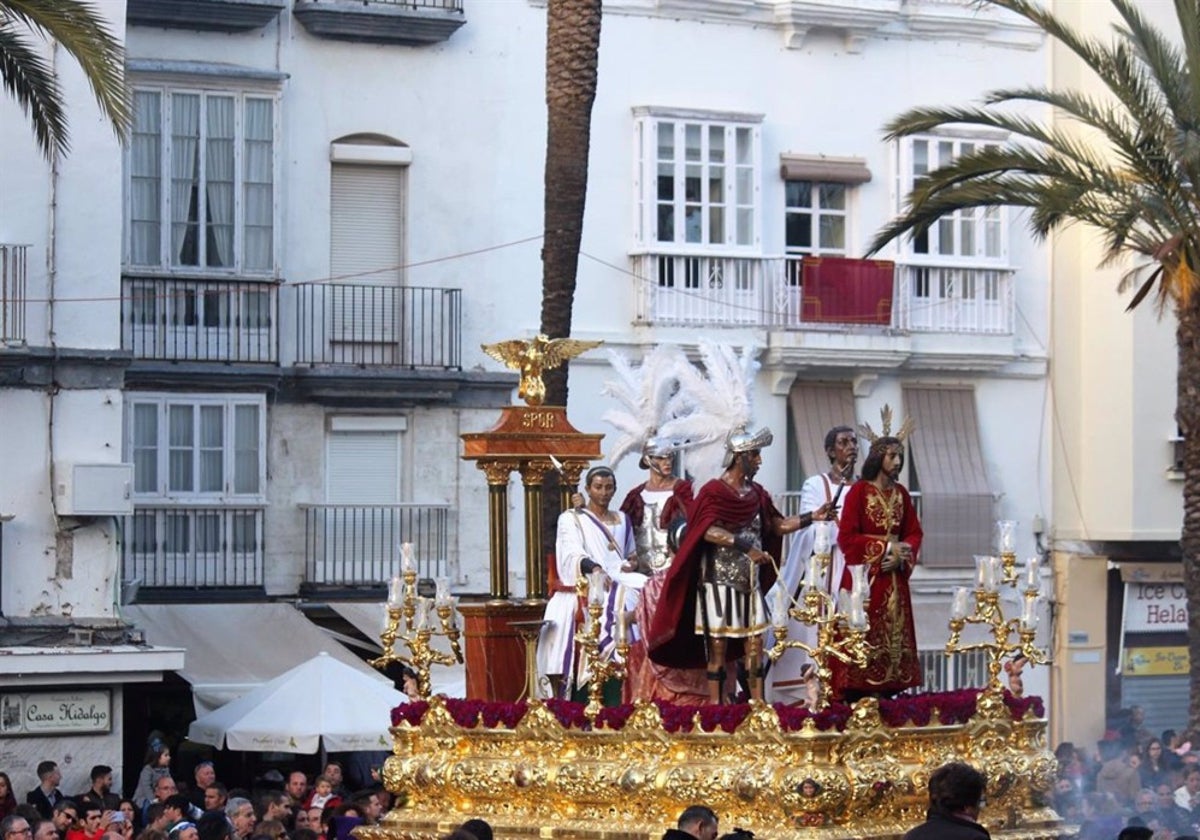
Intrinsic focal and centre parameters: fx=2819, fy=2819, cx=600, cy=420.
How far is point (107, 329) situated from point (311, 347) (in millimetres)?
3651

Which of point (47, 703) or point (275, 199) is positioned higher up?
point (275, 199)

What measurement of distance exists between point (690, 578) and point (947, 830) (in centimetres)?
430

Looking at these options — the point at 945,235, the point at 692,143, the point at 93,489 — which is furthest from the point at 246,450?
the point at 945,235

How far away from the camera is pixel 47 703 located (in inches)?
981

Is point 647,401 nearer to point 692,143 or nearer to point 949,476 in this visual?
point 692,143

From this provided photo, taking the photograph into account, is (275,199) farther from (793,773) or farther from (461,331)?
(793,773)

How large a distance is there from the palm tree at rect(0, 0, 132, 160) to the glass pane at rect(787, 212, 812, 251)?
1193cm

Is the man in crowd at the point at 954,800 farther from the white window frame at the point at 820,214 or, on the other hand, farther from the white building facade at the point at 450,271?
the white window frame at the point at 820,214

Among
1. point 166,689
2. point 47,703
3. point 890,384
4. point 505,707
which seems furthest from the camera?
point 890,384

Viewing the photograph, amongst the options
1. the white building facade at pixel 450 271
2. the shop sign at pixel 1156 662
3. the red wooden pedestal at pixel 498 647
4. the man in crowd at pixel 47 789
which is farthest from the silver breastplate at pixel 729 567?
the shop sign at pixel 1156 662

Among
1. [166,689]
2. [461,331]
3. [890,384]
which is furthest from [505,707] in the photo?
Answer: [890,384]

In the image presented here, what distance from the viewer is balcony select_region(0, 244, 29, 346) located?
25.2 metres

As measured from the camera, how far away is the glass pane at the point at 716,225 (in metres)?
31.2

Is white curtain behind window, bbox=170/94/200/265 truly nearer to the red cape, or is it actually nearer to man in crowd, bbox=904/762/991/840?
the red cape
